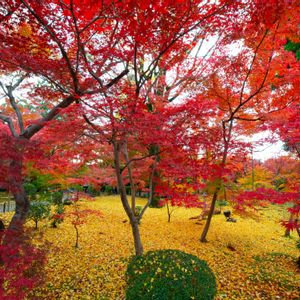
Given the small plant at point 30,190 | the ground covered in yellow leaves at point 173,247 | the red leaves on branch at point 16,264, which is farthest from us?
the small plant at point 30,190

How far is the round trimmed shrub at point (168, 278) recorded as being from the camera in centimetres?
304

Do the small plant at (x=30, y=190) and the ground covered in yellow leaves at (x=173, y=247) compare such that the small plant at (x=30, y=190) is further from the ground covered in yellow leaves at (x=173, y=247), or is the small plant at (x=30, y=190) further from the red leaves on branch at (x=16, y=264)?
the red leaves on branch at (x=16, y=264)

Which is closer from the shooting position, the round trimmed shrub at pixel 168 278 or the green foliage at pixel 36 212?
the round trimmed shrub at pixel 168 278

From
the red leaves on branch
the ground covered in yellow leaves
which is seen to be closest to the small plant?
the ground covered in yellow leaves

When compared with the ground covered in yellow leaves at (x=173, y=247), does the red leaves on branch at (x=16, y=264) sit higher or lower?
higher

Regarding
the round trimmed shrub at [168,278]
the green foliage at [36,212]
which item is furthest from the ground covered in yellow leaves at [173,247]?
the round trimmed shrub at [168,278]

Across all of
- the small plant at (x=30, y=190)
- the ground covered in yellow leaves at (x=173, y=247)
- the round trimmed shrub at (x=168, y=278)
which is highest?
the small plant at (x=30, y=190)

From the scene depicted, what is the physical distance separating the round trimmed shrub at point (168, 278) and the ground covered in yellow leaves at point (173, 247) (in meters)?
1.14

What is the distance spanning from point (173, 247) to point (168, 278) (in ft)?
12.9

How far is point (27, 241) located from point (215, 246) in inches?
234

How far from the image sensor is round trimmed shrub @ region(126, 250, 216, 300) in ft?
Answer: 9.96

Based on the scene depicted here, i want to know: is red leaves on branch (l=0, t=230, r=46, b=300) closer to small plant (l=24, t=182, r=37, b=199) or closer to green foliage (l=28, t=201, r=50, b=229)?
green foliage (l=28, t=201, r=50, b=229)

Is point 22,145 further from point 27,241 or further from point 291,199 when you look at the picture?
point 291,199

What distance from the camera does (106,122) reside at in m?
4.53
